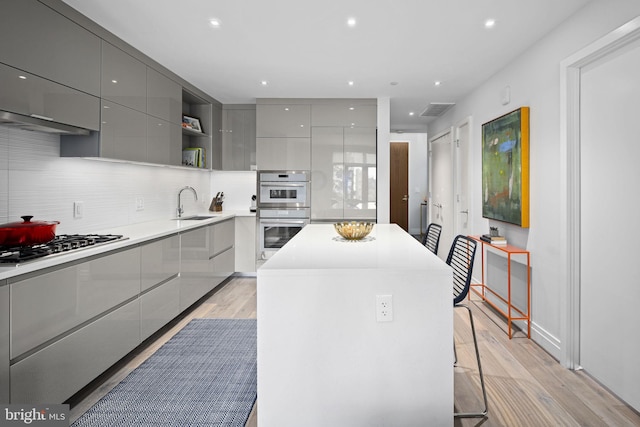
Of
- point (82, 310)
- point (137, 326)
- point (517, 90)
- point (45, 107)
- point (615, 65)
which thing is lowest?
point (137, 326)

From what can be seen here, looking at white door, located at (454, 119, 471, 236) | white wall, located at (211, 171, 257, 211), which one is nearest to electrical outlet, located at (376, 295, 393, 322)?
white door, located at (454, 119, 471, 236)

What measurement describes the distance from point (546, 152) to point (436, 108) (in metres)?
2.57

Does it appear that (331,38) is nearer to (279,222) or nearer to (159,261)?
(159,261)

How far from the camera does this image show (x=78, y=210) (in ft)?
9.15

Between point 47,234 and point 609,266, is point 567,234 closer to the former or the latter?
point 609,266

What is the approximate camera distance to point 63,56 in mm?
2246

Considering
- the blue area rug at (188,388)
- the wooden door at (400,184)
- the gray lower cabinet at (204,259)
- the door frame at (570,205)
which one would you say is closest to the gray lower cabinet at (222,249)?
the gray lower cabinet at (204,259)

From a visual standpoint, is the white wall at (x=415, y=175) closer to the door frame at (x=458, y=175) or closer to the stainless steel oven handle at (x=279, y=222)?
the door frame at (x=458, y=175)

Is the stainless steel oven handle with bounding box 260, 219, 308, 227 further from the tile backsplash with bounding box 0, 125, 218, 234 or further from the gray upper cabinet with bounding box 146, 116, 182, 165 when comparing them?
the gray upper cabinet with bounding box 146, 116, 182, 165

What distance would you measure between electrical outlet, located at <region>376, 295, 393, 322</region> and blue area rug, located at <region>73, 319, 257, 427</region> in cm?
102

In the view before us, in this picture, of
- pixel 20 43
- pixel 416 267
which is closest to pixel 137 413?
pixel 416 267

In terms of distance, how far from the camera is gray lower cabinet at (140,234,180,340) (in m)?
2.73

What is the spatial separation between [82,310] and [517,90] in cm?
372

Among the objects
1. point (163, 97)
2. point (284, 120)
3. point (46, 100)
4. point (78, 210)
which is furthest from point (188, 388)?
point (284, 120)
